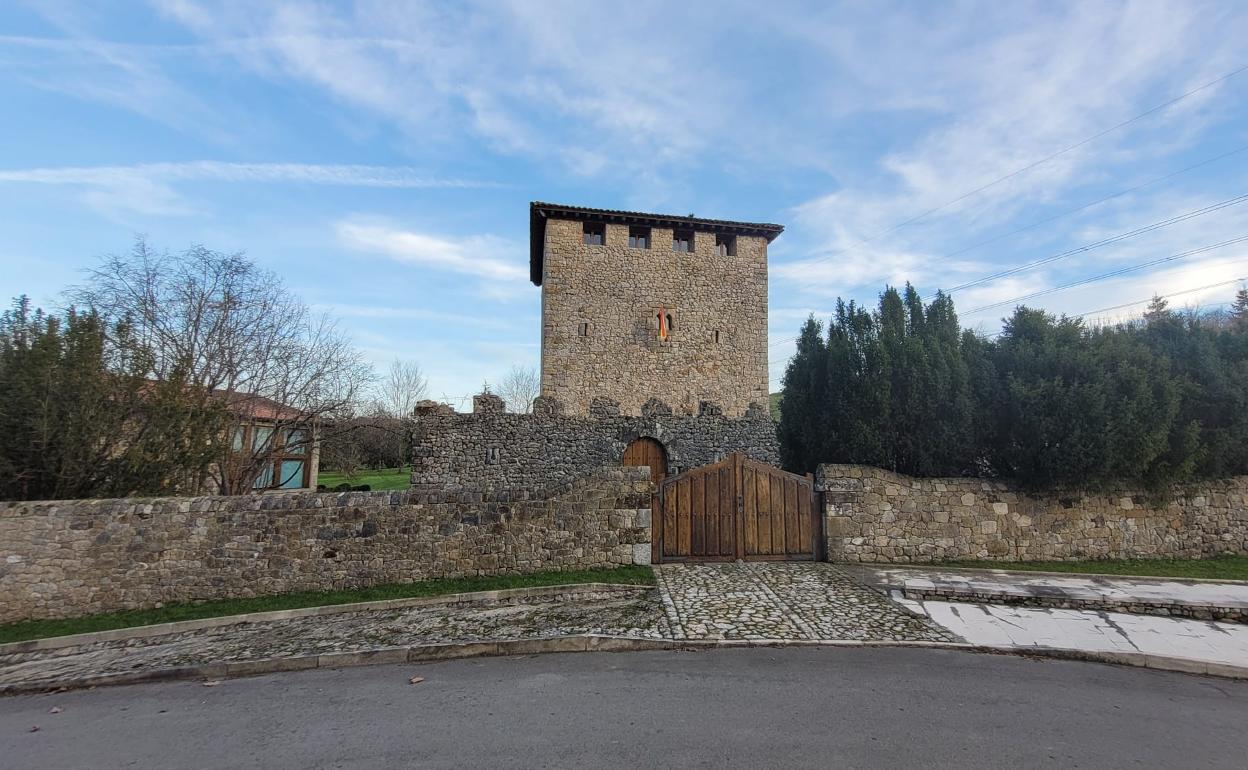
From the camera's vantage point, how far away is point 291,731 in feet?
15.8

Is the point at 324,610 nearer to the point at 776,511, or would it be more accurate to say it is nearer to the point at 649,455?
the point at 776,511

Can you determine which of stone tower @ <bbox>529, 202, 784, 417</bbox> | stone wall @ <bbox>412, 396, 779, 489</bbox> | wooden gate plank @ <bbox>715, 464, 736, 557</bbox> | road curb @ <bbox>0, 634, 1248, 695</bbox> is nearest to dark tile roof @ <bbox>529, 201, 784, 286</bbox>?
stone tower @ <bbox>529, 202, 784, 417</bbox>

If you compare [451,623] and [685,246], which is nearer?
[451,623]

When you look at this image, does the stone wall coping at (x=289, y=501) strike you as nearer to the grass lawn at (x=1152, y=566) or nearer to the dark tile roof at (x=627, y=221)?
the grass lawn at (x=1152, y=566)

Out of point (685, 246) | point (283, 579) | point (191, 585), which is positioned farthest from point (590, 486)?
point (685, 246)

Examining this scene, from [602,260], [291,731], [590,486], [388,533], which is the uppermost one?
[602,260]

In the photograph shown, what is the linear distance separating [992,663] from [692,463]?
11.1 metres

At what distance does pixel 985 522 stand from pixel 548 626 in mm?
8198

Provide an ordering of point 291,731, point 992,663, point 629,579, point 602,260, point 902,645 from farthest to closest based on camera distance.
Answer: point 602,260 < point 629,579 < point 902,645 < point 992,663 < point 291,731

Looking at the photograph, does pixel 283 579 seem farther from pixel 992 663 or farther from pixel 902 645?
pixel 992 663

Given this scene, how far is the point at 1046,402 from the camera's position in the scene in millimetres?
10328

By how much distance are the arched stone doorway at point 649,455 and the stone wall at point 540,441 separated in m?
0.17

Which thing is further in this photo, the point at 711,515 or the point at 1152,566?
the point at 711,515

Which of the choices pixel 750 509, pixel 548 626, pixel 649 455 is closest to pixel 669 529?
pixel 750 509
